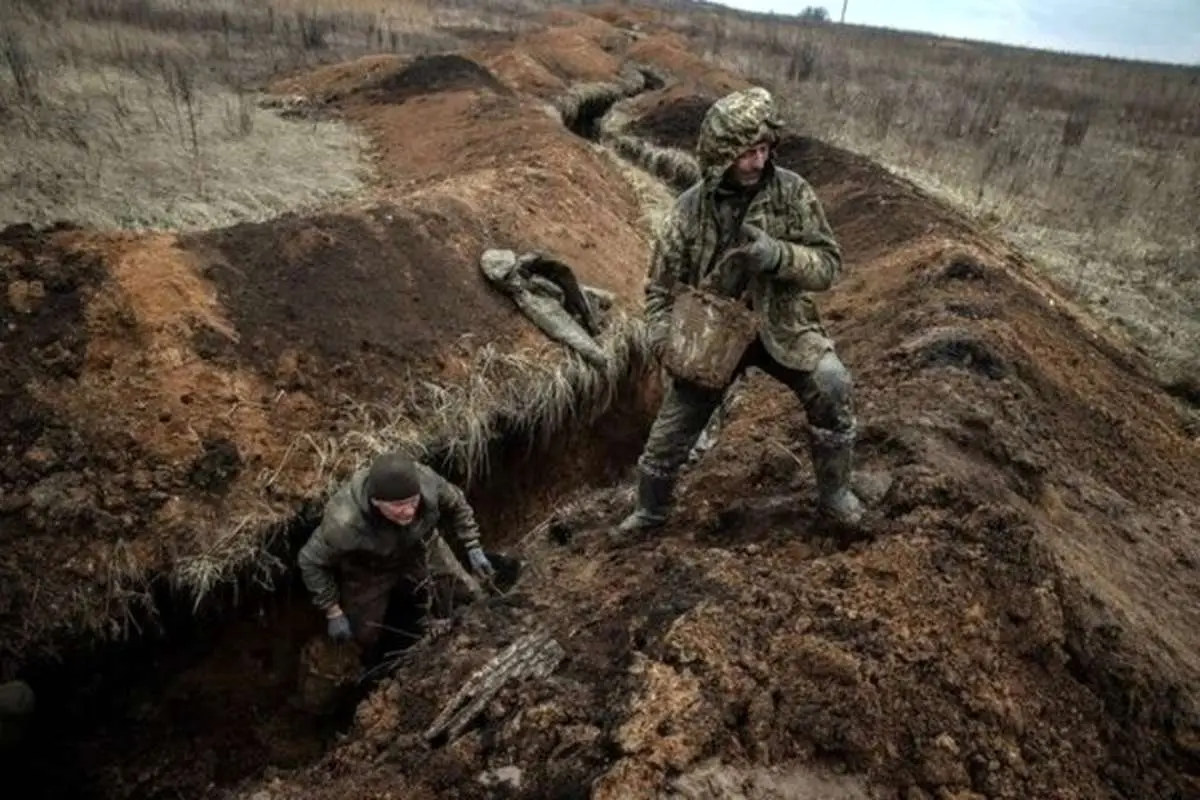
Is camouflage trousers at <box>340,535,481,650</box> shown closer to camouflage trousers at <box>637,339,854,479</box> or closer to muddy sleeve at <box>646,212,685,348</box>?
camouflage trousers at <box>637,339,854,479</box>

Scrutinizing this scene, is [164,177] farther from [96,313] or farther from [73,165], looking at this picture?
[96,313]

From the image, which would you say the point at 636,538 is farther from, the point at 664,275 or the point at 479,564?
the point at 664,275

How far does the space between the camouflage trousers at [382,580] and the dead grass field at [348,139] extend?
3.94 m

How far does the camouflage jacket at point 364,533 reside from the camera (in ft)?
14.0

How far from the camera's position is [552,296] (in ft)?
22.0

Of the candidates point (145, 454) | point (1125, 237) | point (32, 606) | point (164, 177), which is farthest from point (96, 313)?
point (1125, 237)

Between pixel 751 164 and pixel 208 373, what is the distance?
3.45 meters

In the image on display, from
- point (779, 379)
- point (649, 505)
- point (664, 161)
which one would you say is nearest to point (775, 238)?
point (779, 379)

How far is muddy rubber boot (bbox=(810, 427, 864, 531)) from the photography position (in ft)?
11.4

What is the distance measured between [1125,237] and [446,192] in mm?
7750

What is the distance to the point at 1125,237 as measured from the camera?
10047 millimetres

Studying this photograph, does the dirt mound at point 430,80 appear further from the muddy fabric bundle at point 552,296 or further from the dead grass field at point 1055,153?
the muddy fabric bundle at point 552,296

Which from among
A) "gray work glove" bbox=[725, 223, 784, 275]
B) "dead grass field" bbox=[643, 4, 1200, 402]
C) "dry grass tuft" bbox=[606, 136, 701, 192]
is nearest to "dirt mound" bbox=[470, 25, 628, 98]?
"dry grass tuft" bbox=[606, 136, 701, 192]

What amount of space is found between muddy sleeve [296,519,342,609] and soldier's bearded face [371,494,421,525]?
36cm
